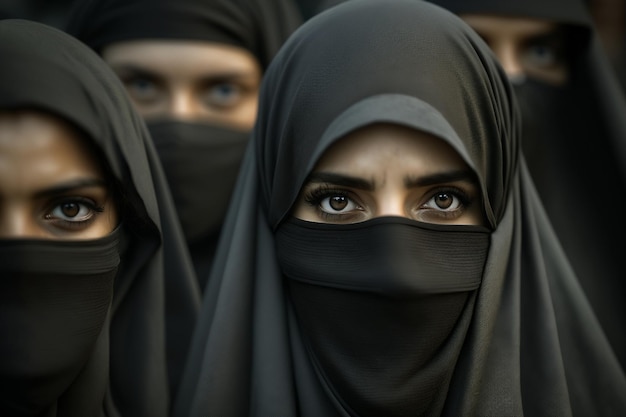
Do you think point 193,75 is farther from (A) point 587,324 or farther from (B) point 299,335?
(A) point 587,324

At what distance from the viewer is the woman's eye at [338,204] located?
217 centimetres

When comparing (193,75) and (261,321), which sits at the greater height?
(193,75)

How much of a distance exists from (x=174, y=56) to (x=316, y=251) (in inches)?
61.0

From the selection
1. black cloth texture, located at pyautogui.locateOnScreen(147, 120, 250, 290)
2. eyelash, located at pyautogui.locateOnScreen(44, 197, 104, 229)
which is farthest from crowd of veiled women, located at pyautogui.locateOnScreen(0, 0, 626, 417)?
black cloth texture, located at pyautogui.locateOnScreen(147, 120, 250, 290)

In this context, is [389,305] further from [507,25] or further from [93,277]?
[507,25]

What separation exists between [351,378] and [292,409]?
10.6 inches

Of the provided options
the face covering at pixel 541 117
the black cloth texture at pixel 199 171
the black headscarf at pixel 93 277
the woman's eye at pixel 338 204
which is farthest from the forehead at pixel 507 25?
the black headscarf at pixel 93 277

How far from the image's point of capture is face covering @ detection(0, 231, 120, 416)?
6.22 feet

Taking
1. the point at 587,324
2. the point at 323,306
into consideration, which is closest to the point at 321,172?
the point at 323,306

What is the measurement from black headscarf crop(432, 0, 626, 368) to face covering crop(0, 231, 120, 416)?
2.17 meters

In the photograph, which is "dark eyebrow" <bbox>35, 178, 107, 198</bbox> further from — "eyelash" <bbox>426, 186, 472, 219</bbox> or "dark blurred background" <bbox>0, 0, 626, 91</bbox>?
"dark blurred background" <bbox>0, 0, 626, 91</bbox>

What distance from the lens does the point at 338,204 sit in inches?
85.7

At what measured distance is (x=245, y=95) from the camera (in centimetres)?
346

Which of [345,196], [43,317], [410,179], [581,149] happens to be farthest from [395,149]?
[581,149]
